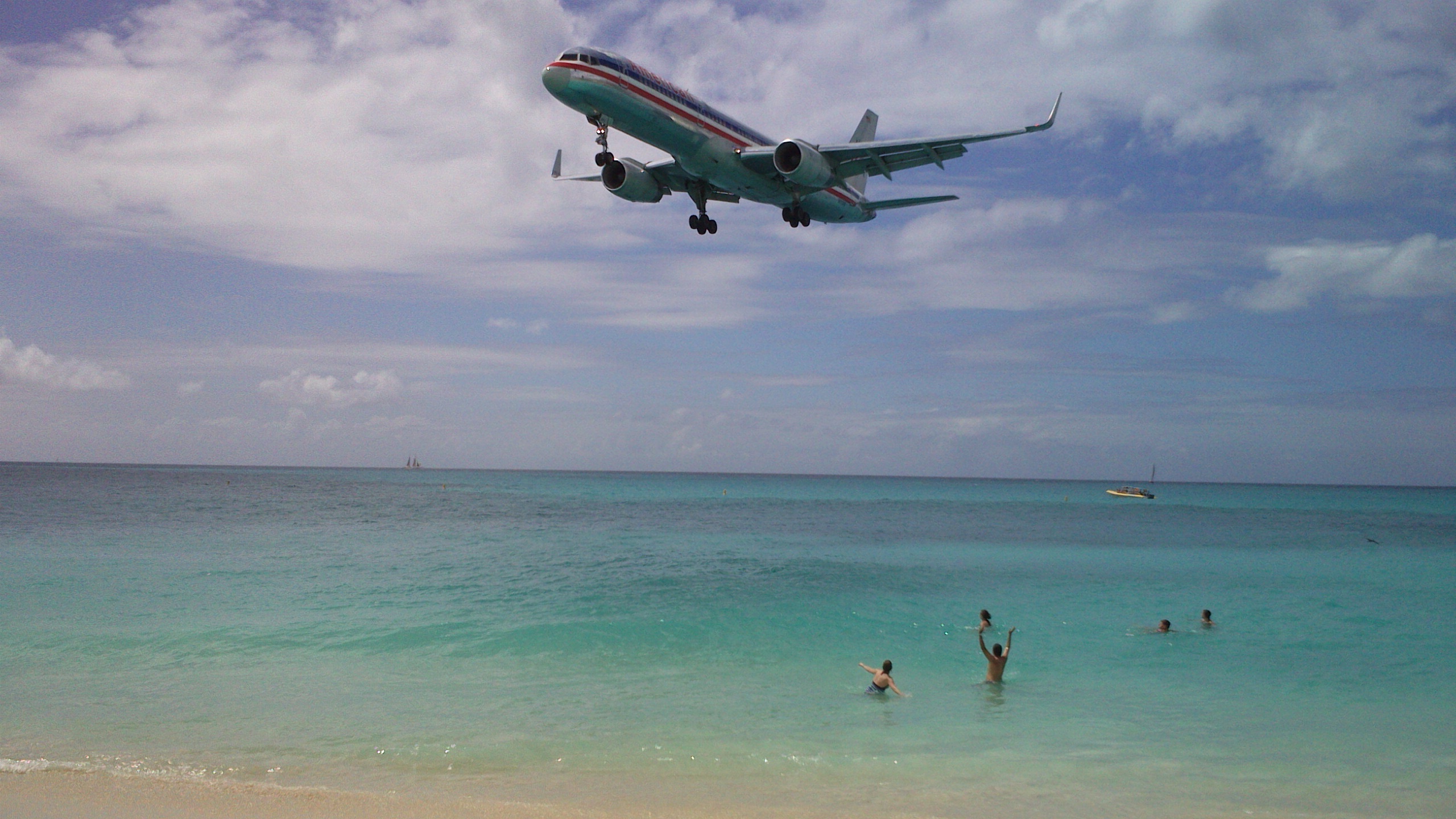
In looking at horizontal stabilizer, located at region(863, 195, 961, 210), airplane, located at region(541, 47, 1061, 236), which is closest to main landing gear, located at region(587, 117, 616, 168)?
airplane, located at region(541, 47, 1061, 236)

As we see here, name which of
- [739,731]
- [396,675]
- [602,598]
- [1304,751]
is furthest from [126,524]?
[1304,751]

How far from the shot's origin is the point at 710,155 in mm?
20750

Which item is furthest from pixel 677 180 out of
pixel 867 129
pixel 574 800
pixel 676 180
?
pixel 574 800

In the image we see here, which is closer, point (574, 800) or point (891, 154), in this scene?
point (574, 800)

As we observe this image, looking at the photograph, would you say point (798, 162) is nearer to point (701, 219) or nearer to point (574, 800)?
point (701, 219)

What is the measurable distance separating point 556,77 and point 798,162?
6041 millimetres

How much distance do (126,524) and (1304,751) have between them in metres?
50.1

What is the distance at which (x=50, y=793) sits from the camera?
8.45m

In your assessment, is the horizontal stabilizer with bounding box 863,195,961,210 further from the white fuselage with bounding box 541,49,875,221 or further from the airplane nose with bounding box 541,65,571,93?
the airplane nose with bounding box 541,65,571,93

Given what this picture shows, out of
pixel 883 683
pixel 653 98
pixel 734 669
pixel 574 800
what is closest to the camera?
pixel 574 800

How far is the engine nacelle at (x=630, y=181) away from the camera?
2258 cm

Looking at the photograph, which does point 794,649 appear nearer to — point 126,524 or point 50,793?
point 50,793

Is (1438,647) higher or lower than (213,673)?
higher

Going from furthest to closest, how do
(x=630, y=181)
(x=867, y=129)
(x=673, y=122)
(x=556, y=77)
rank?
(x=867, y=129) → (x=630, y=181) → (x=673, y=122) → (x=556, y=77)
